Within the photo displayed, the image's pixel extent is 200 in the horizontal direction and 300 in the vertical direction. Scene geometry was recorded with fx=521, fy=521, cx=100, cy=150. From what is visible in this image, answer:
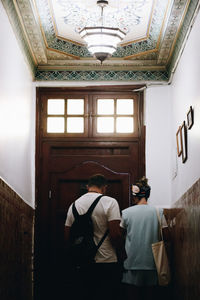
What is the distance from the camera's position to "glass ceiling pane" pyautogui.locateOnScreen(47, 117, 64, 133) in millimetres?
7195

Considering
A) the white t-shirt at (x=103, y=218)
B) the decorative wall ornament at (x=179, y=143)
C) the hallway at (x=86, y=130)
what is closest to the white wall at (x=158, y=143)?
the hallway at (x=86, y=130)

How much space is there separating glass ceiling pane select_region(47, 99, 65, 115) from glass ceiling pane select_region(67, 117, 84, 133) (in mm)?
179

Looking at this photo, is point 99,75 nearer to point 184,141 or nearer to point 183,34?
point 183,34

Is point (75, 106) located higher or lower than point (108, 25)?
lower

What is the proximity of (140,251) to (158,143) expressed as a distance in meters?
2.17

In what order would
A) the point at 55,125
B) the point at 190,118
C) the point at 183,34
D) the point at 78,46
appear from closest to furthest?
the point at 190,118 → the point at 183,34 → the point at 78,46 → the point at 55,125

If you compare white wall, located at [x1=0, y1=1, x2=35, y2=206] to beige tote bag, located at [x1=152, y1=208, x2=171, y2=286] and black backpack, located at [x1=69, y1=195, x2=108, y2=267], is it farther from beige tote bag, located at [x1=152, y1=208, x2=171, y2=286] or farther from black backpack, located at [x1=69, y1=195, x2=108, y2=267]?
beige tote bag, located at [x1=152, y1=208, x2=171, y2=286]

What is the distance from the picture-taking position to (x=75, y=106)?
7.26 meters

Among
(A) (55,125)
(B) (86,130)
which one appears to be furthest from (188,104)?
(A) (55,125)

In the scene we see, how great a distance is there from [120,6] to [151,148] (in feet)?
7.23

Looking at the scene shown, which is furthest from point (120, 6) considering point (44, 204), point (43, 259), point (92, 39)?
point (43, 259)

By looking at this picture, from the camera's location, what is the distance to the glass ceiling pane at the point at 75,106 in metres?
7.24

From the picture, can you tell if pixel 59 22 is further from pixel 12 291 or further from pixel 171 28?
pixel 12 291

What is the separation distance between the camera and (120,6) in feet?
18.3
